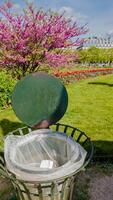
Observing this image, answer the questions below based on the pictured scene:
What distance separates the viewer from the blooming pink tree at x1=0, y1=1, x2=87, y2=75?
42.8ft

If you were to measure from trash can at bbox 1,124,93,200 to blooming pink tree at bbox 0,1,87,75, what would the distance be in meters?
9.50

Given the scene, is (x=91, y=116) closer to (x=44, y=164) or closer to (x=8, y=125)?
(x=8, y=125)

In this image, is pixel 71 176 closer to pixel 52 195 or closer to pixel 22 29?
pixel 52 195

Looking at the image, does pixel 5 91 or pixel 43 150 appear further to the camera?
pixel 5 91

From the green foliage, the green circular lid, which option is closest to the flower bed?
the green circular lid

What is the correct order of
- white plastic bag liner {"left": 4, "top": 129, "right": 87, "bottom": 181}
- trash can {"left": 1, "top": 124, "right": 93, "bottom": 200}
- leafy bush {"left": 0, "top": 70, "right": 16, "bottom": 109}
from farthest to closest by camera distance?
leafy bush {"left": 0, "top": 70, "right": 16, "bottom": 109}
white plastic bag liner {"left": 4, "top": 129, "right": 87, "bottom": 181}
trash can {"left": 1, "top": 124, "right": 93, "bottom": 200}

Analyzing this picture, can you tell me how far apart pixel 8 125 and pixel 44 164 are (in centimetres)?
529

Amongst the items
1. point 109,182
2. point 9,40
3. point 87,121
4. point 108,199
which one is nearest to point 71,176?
point 108,199

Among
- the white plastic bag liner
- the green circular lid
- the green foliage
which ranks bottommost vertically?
the green foliage

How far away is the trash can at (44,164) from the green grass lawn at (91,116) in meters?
2.70

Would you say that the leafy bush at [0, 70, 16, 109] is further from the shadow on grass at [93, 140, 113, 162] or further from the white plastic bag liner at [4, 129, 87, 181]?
the white plastic bag liner at [4, 129, 87, 181]

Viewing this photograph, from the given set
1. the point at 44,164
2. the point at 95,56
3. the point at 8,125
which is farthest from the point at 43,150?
the point at 95,56

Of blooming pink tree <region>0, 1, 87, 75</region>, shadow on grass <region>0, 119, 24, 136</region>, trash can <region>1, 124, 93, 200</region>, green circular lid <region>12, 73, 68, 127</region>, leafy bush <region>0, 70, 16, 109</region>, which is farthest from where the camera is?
blooming pink tree <region>0, 1, 87, 75</region>

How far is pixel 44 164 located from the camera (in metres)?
3.46
